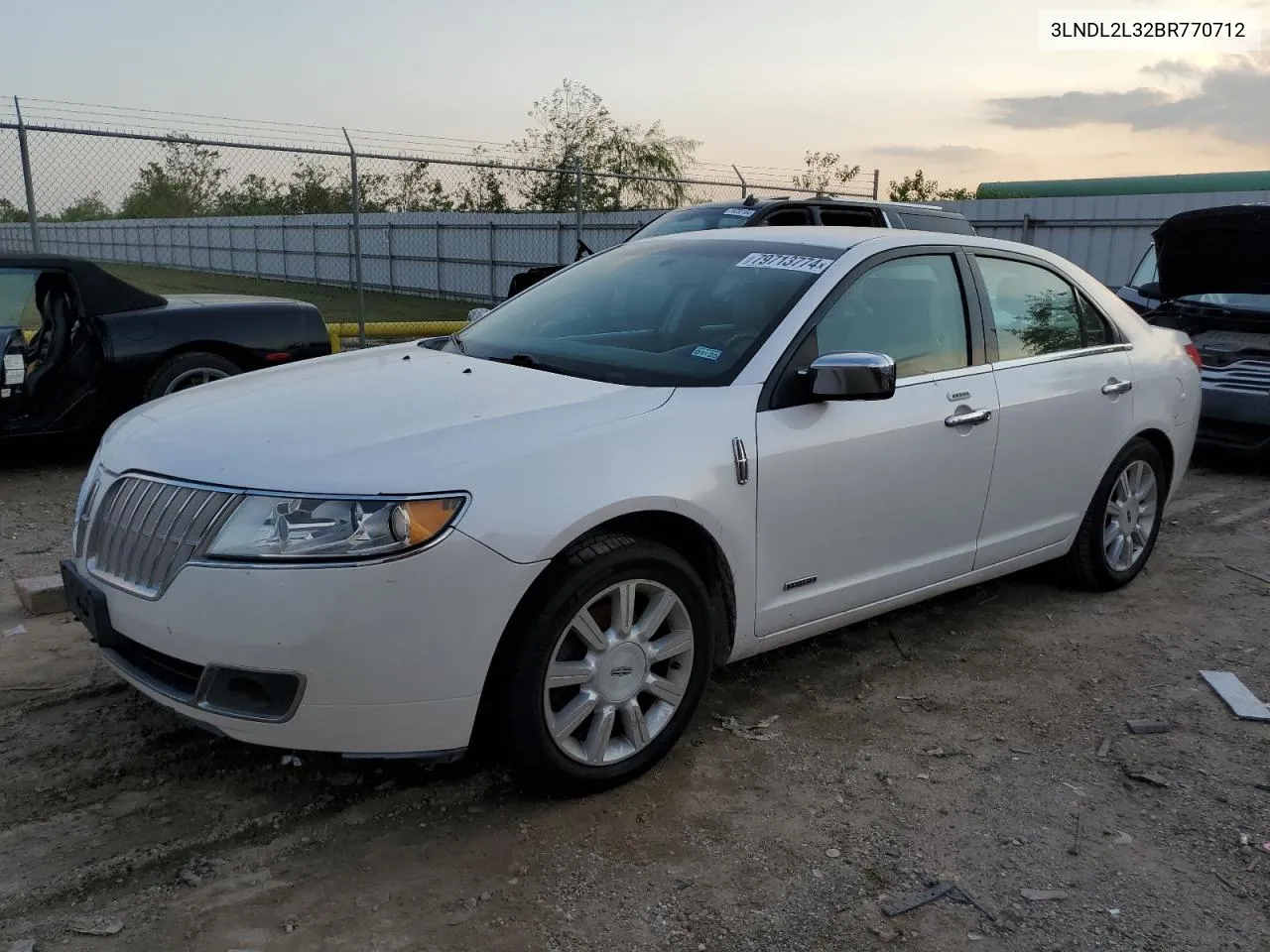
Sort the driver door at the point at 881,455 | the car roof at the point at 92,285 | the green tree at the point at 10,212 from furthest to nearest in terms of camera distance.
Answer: the green tree at the point at 10,212 < the car roof at the point at 92,285 < the driver door at the point at 881,455

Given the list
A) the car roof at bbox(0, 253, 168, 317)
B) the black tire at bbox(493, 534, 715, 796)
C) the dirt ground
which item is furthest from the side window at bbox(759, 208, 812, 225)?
the black tire at bbox(493, 534, 715, 796)

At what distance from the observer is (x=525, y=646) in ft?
9.33

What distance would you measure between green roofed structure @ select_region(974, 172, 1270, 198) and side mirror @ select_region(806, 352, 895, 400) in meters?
24.1

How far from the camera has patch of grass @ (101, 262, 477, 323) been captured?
19.2 meters

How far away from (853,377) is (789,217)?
21.1 feet

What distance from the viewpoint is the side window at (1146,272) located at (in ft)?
29.3

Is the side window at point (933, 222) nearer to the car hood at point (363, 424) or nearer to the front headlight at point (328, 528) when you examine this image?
the car hood at point (363, 424)

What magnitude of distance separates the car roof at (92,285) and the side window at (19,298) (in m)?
0.05

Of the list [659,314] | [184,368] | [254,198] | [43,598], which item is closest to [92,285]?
[184,368]

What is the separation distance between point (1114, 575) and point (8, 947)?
14.9ft

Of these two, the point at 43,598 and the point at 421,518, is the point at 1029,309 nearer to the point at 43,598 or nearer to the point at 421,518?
the point at 421,518

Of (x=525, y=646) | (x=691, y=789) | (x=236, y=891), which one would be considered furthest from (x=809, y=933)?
(x=236, y=891)

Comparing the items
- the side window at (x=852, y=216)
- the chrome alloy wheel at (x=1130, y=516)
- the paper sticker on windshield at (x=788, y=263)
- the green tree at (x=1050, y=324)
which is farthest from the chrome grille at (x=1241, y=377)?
the paper sticker on windshield at (x=788, y=263)

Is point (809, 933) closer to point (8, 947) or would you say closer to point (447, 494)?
point (447, 494)
